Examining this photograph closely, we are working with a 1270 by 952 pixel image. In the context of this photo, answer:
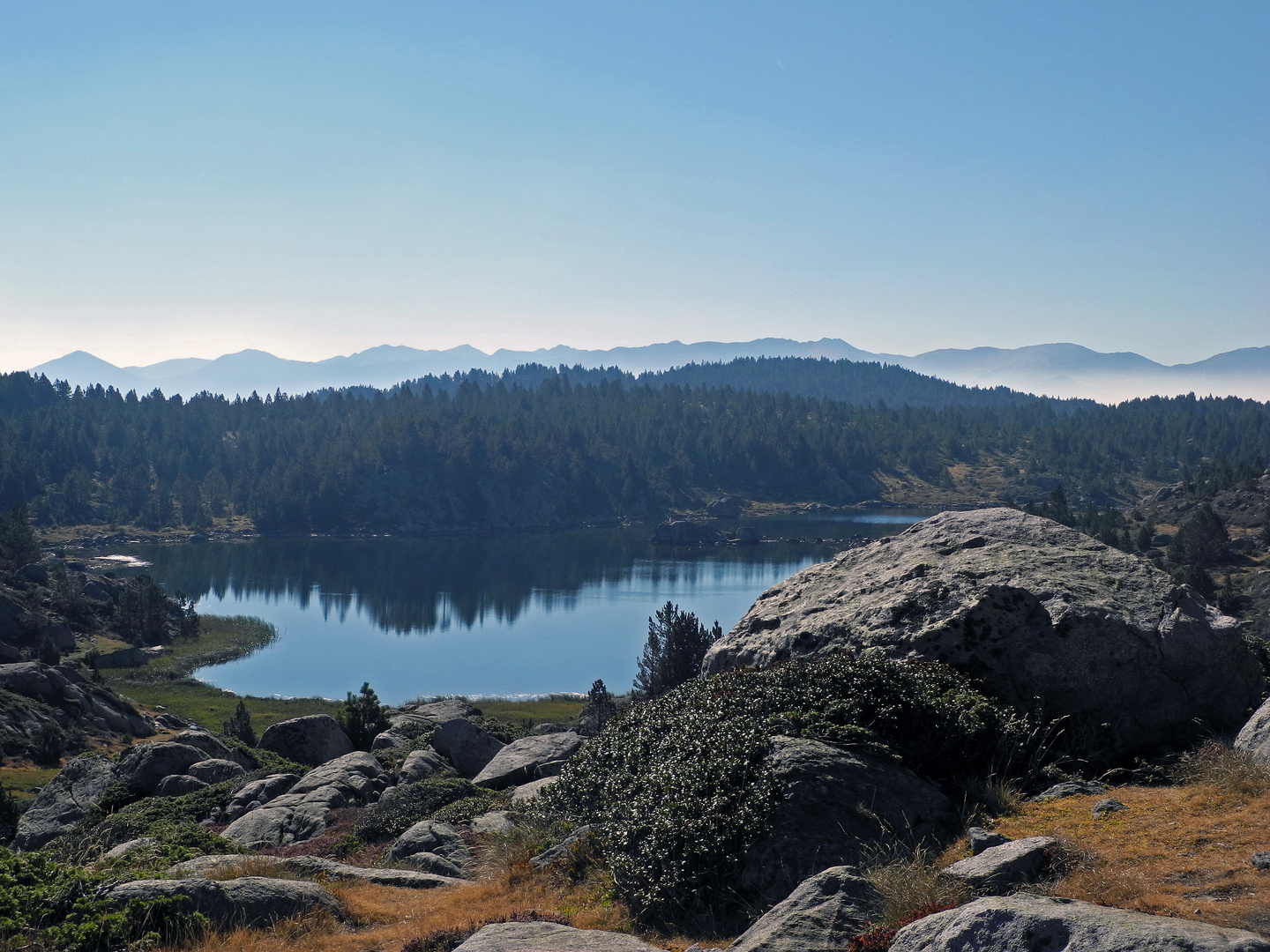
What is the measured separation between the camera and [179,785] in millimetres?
23641

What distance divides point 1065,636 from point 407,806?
12783 mm

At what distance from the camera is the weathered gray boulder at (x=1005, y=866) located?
8.34 meters

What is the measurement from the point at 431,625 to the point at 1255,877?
9561 centimetres

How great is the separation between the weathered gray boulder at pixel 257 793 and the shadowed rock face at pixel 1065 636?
1276 cm

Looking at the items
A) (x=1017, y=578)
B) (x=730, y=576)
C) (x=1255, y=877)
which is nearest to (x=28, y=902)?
(x=1255, y=877)

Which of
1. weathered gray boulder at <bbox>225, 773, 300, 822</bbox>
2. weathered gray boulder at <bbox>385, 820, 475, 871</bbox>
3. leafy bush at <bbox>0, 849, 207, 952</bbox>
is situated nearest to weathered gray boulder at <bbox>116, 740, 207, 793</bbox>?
weathered gray boulder at <bbox>225, 773, 300, 822</bbox>

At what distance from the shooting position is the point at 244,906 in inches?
409

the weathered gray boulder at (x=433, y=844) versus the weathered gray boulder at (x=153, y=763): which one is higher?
the weathered gray boulder at (x=433, y=844)

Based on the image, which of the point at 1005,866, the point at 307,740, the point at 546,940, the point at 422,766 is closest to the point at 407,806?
the point at 422,766

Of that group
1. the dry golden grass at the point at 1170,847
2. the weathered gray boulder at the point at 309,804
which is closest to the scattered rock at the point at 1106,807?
the dry golden grass at the point at 1170,847

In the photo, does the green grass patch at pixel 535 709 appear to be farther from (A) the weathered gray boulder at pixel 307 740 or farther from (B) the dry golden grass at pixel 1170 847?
(B) the dry golden grass at pixel 1170 847

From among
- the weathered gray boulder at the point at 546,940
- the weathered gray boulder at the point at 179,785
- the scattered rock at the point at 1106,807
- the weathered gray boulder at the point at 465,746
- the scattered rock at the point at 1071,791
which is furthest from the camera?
the weathered gray boulder at the point at 465,746

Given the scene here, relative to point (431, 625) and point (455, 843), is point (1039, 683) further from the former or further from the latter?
point (431, 625)

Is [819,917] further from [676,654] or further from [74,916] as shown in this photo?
[676,654]
